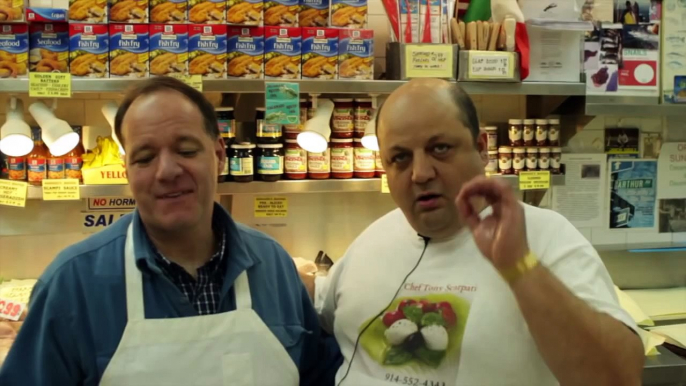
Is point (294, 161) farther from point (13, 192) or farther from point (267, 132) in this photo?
point (13, 192)

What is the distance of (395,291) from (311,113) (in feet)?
3.70

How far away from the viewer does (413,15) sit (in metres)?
2.57

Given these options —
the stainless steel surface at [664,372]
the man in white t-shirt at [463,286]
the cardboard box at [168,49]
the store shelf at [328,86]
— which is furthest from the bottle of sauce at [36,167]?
the stainless steel surface at [664,372]

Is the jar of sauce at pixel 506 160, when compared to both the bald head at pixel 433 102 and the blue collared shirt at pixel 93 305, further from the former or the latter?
the blue collared shirt at pixel 93 305

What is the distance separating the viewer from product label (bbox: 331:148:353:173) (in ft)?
8.70

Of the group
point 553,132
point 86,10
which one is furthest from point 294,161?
point 553,132

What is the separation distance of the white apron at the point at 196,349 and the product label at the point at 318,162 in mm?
1028

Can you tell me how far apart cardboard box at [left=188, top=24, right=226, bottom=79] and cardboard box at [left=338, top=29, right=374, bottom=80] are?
0.44 metres

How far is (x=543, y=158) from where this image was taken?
279cm

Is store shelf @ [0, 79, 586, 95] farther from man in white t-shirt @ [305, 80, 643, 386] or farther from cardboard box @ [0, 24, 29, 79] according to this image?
man in white t-shirt @ [305, 80, 643, 386]

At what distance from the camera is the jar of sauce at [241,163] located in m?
2.52

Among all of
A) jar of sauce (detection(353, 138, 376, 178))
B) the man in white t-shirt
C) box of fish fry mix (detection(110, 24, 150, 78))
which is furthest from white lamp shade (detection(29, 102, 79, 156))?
the man in white t-shirt

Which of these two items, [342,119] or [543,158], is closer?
[342,119]

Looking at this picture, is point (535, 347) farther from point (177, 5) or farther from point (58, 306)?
point (177, 5)
